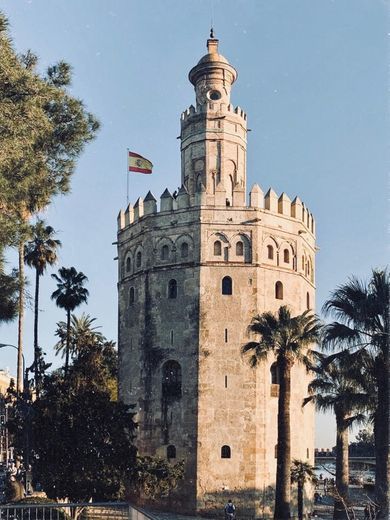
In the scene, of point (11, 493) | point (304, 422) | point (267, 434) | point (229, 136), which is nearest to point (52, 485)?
point (11, 493)

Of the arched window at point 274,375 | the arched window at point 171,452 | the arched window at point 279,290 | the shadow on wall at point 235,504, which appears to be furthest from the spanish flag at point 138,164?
the shadow on wall at point 235,504

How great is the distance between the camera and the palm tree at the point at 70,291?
43344 mm

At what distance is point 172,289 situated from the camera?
3894 cm

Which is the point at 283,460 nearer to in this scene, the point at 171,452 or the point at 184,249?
the point at 171,452

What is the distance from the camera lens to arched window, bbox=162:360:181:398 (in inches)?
1486

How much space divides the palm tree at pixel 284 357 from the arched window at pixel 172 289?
9247 millimetres

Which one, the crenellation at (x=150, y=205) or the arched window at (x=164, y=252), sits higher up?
the crenellation at (x=150, y=205)

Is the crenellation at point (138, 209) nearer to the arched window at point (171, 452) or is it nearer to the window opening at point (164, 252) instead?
the window opening at point (164, 252)

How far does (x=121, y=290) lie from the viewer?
42531 mm

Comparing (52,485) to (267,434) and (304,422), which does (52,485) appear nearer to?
(267,434)

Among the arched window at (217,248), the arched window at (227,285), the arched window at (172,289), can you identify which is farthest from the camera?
the arched window at (172,289)

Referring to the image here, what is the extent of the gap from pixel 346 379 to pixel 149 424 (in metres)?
19.6

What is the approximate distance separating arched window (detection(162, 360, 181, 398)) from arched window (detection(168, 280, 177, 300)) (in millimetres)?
3329

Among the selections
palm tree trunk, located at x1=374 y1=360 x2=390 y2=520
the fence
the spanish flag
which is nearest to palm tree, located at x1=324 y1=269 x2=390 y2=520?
palm tree trunk, located at x1=374 y1=360 x2=390 y2=520
